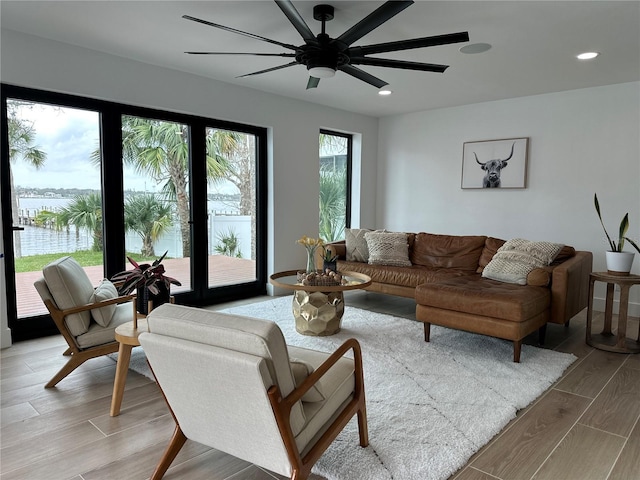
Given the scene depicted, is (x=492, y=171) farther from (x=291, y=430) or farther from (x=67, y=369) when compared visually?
(x=67, y=369)

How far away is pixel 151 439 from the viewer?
2.25 metres

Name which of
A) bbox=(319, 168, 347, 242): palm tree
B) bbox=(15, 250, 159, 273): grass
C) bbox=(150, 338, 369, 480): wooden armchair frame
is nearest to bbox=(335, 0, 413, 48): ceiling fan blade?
bbox=(150, 338, 369, 480): wooden armchair frame

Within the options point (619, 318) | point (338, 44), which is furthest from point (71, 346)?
point (619, 318)

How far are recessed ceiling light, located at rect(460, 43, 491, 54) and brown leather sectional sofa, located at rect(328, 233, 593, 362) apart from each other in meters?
1.96

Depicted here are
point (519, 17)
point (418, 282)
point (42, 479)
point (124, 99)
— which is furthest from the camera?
point (418, 282)

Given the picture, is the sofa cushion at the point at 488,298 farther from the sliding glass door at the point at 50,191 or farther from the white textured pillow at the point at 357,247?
the sliding glass door at the point at 50,191

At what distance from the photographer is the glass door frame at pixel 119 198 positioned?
364 centimetres

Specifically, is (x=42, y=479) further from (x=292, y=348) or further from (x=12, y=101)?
(x=12, y=101)

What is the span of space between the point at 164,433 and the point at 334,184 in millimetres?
4881

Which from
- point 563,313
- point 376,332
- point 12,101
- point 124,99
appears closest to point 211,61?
point 124,99

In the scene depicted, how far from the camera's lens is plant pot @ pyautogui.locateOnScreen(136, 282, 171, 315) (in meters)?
2.73

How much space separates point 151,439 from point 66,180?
2767 millimetres

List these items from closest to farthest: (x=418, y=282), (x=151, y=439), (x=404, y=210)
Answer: (x=151, y=439) → (x=418, y=282) → (x=404, y=210)

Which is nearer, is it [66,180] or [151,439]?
[151,439]
